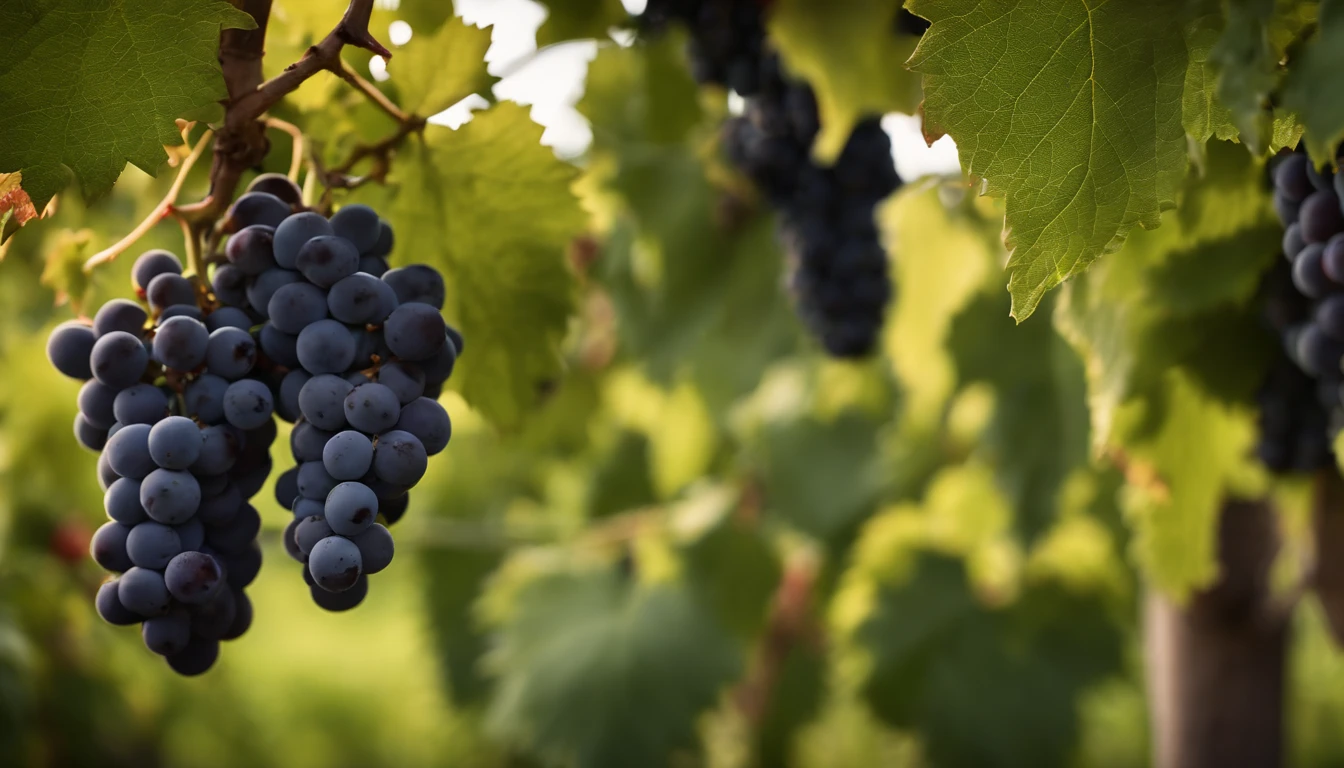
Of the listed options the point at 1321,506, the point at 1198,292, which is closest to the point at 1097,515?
the point at 1321,506

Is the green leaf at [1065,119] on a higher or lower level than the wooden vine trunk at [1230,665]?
lower

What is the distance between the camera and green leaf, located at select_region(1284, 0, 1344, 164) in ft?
1.22

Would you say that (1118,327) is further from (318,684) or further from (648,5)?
(318,684)

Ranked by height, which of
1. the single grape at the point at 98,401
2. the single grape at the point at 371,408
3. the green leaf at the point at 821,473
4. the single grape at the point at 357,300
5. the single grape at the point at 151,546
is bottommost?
the single grape at the point at 151,546

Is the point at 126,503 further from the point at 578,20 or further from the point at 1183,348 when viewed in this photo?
the point at 1183,348

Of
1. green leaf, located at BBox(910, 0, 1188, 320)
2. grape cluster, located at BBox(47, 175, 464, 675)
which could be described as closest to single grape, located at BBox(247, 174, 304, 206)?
grape cluster, located at BBox(47, 175, 464, 675)

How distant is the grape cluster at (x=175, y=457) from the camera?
515 mm

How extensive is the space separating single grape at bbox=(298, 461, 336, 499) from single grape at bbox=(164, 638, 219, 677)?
110mm

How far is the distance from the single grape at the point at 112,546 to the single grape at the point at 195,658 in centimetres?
5

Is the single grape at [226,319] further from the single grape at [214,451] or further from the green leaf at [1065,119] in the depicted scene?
the green leaf at [1065,119]

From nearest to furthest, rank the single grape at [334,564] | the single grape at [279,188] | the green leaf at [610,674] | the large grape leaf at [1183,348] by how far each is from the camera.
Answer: the single grape at [334,564]
the single grape at [279,188]
the large grape leaf at [1183,348]
the green leaf at [610,674]

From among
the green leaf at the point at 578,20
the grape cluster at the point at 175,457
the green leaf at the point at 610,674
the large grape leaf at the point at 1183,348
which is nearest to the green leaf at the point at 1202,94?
the large grape leaf at the point at 1183,348

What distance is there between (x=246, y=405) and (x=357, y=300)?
77mm

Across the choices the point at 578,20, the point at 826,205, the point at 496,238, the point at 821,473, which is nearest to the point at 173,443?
the point at 496,238
